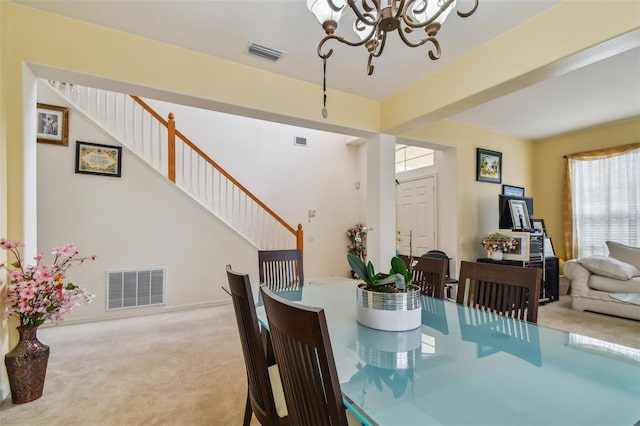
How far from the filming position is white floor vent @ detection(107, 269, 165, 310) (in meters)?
3.75

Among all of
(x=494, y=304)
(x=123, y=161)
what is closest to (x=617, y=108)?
(x=494, y=304)

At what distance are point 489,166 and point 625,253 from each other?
2076 mm

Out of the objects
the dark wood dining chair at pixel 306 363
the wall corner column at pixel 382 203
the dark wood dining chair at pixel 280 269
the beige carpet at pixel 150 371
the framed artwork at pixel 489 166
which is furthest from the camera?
the framed artwork at pixel 489 166

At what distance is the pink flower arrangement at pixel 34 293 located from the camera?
1.94 metres

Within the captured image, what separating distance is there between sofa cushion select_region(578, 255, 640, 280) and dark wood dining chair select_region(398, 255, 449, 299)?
3.11 meters

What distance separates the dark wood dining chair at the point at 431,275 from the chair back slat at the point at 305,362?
1.32 meters

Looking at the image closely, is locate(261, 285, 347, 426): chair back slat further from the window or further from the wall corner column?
the window

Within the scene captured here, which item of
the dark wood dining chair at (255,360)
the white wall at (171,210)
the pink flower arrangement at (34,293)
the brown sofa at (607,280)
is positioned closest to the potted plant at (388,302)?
the dark wood dining chair at (255,360)

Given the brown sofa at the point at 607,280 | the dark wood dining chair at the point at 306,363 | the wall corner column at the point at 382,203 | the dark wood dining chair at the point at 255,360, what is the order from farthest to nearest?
the wall corner column at the point at 382,203 < the brown sofa at the point at 607,280 < the dark wood dining chair at the point at 255,360 < the dark wood dining chair at the point at 306,363

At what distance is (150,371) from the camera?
2.39 meters

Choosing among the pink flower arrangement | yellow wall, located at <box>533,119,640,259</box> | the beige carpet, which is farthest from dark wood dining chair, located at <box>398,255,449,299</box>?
yellow wall, located at <box>533,119,640,259</box>

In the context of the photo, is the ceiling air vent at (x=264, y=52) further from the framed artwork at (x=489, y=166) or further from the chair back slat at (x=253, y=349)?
the framed artwork at (x=489, y=166)

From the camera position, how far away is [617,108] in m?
4.04

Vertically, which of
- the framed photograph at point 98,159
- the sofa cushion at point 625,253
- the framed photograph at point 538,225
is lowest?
the sofa cushion at point 625,253
